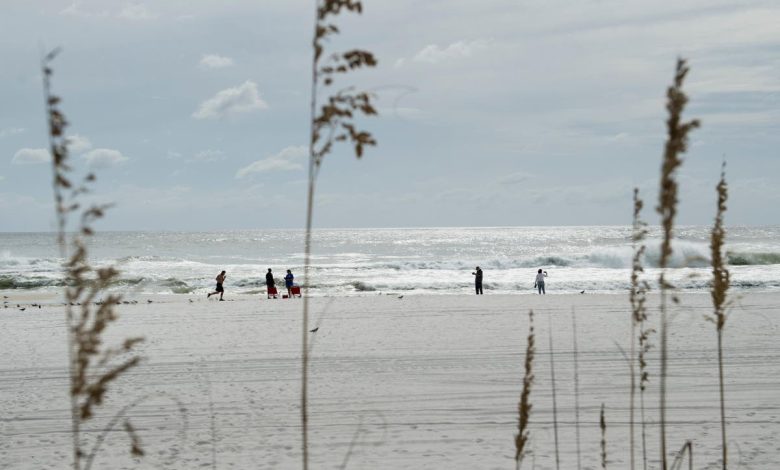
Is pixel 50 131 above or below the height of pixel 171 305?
above

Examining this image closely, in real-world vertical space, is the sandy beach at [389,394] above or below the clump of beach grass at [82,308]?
below

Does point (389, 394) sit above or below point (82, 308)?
below

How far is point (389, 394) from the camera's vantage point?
10609 millimetres

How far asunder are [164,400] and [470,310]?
12985mm

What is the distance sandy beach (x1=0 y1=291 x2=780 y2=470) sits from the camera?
791 centimetres

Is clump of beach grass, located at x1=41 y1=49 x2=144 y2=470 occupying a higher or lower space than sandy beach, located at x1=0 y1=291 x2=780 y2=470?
higher

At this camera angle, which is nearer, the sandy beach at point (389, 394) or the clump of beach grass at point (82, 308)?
the clump of beach grass at point (82, 308)

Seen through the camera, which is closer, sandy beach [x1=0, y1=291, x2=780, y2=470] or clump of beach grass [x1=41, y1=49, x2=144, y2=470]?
clump of beach grass [x1=41, y1=49, x2=144, y2=470]

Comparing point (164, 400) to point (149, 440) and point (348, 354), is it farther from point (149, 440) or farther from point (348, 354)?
point (348, 354)

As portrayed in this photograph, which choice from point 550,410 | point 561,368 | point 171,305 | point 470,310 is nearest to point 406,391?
point 550,410

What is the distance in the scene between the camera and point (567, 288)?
3638cm

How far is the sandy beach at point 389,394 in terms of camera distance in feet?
25.9

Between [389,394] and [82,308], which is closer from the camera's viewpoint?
[82,308]

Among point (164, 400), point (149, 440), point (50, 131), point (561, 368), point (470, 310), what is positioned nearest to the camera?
point (50, 131)
